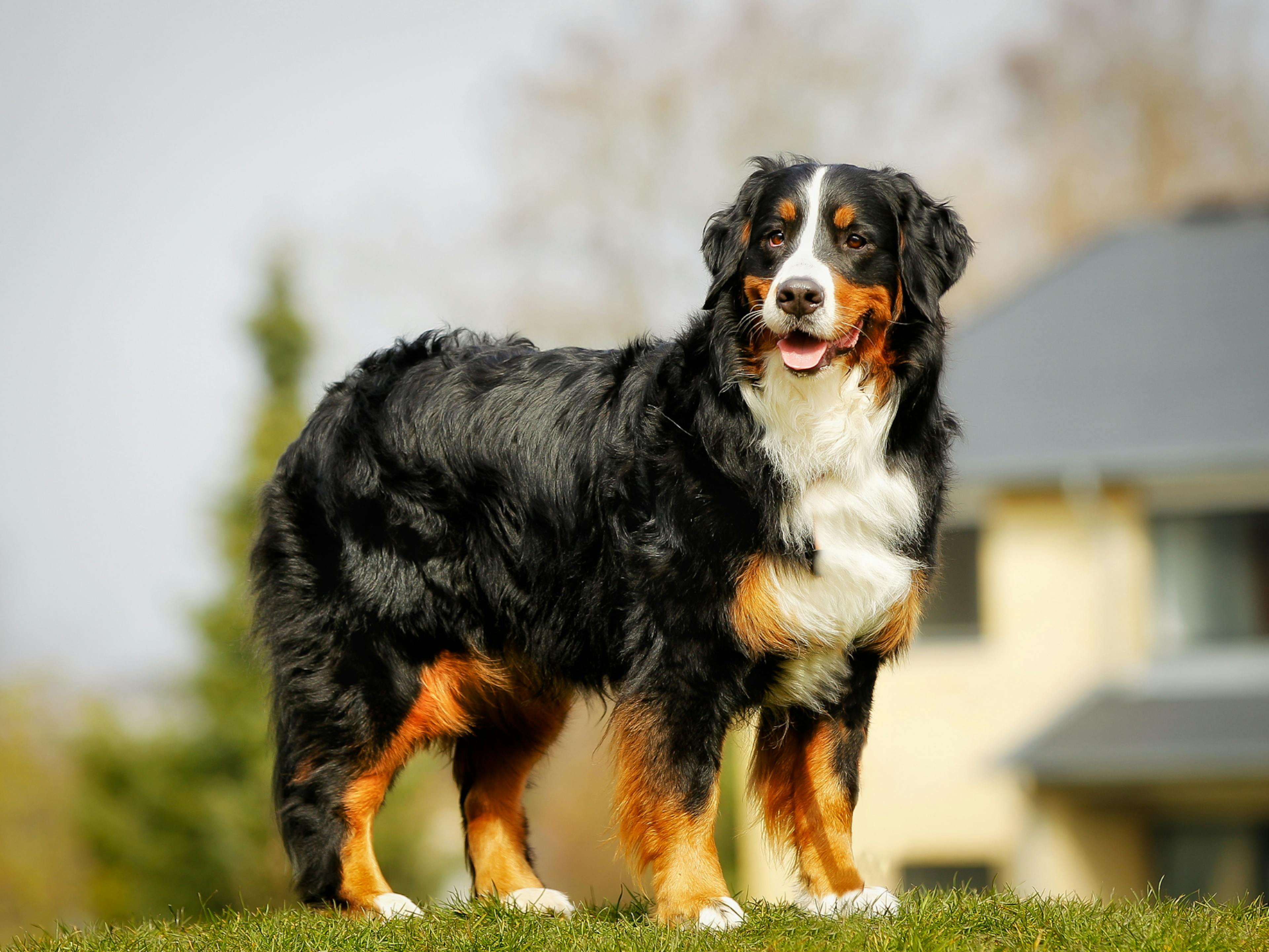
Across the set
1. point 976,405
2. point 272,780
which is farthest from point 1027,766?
point 272,780

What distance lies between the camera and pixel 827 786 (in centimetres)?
494

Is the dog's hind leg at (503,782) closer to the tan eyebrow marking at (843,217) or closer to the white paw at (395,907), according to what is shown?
the white paw at (395,907)

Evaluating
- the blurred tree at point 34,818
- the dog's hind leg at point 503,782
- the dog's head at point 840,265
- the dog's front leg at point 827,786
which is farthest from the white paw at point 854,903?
the blurred tree at point 34,818

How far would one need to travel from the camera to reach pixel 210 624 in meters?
18.7

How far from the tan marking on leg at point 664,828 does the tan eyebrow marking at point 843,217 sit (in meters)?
1.68

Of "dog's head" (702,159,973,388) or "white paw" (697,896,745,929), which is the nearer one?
"white paw" (697,896,745,929)

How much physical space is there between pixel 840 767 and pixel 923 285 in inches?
65.2

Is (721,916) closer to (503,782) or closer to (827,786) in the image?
(827,786)

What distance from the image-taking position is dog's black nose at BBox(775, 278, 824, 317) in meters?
4.44

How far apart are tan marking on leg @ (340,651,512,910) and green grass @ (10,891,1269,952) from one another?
0.77 feet

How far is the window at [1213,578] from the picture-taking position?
52.7 ft

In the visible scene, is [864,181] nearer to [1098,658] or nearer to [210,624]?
[1098,658]

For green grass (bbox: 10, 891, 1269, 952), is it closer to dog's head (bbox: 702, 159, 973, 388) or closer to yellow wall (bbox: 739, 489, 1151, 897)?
dog's head (bbox: 702, 159, 973, 388)

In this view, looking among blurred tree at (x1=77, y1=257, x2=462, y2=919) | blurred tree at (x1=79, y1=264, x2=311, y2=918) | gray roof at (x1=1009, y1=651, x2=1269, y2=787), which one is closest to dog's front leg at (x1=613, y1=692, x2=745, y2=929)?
gray roof at (x1=1009, y1=651, x2=1269, y2=787)
